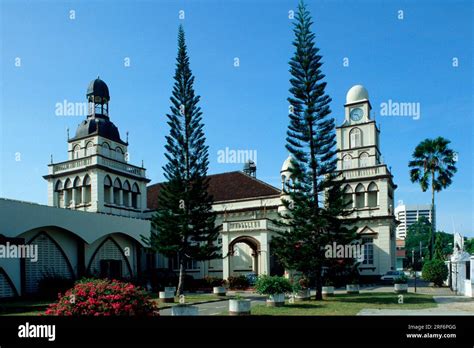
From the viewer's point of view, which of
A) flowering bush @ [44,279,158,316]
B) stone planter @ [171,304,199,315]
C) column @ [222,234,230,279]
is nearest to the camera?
flowering bush @ [44,279,158,316]

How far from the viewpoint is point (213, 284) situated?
998 inches

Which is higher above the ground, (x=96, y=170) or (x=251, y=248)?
(x=96, y=170)

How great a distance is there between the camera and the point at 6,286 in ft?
59.7

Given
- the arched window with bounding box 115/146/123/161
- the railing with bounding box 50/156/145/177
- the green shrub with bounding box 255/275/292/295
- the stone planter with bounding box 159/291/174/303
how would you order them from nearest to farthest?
the green shrub with bounding box 255/275/292/295 < the stone planter with bounding box 159/291/174/303 < the railing with bounding box 50/156/145/177 < the arched window with bounding box 115/146/123/161

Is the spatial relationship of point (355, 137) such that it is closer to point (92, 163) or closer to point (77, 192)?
point (92, 163)

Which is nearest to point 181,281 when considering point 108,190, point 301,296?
point 301,296

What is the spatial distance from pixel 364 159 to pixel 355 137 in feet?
5.35

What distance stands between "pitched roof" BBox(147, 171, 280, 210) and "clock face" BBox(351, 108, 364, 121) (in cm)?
726

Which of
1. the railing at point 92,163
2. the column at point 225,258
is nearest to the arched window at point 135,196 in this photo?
the railing at point 92,163

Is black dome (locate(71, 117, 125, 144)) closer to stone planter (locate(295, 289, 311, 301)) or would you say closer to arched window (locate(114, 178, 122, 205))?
arched window (locate(114, 178, 122, 205))

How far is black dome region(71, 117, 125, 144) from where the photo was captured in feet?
101

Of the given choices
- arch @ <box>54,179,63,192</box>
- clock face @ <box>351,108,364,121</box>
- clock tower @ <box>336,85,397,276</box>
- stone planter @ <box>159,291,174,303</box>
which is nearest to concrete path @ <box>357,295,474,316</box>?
stone planter @ <box>159,291,174,303</box>
